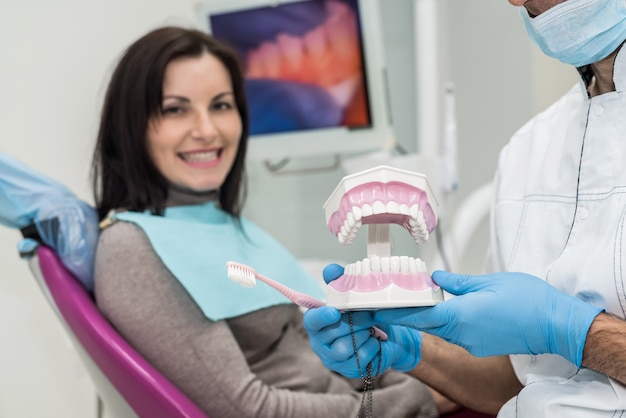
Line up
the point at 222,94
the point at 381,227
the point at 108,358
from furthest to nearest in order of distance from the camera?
the point at 222,94 < the point at 108,358 < the point at 381,227

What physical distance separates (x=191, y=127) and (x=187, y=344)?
19.7 inches

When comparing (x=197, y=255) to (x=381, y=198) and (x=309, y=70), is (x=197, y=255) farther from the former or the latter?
(x=309, y=70)

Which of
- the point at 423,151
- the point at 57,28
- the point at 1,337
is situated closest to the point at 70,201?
the point at 1,337

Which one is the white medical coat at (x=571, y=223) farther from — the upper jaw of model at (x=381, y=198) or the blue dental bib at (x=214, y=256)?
the blue dental bib at (x=214, y=256)

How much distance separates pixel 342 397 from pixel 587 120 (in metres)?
0.68

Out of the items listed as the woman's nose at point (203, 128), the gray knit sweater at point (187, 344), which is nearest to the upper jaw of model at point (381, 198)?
the gray knit sweater at point (187, 344)

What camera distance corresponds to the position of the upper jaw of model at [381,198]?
0.86 metres

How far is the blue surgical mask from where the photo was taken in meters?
0.95

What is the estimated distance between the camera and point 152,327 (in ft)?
3.93

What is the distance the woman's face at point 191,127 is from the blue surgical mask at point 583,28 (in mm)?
754

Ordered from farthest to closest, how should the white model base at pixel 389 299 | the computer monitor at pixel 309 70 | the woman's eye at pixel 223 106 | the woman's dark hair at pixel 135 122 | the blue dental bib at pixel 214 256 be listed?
the computer monitor at pixel 309 70
the woman's eye at pixel 223 106
the woman's dark hair at pixel 135 122
the blue dental bib at pixel 214 256
the white model base at pixel 389 299

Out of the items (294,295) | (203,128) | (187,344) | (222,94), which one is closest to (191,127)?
(203,128)

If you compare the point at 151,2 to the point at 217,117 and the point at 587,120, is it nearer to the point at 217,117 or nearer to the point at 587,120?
the point at 217,117

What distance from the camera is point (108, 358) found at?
1170 mm
